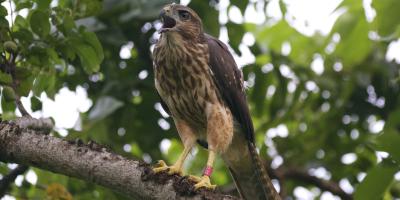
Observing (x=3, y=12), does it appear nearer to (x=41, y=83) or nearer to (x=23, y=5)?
(x=23, y=5)

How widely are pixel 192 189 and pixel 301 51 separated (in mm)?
3983

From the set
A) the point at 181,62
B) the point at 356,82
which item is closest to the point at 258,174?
the point at 181,62

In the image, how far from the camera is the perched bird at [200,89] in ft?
17.8

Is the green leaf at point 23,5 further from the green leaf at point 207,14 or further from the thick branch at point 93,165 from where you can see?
the green leaf at point 207,14

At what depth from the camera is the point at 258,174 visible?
18.8ft

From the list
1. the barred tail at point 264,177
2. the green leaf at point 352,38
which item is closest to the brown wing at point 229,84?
the barred tail at point 264,177

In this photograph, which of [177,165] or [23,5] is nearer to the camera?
[23,5]

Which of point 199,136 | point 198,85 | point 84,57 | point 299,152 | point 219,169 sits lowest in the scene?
point 219,169

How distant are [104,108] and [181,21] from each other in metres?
0.91

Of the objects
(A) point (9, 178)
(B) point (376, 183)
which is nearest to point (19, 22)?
(A) point (9, 178)

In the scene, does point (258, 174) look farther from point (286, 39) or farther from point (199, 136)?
point (286, 39)

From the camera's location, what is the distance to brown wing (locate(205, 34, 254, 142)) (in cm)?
555

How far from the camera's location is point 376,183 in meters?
3.45

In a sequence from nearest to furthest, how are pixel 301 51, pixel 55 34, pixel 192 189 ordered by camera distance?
pixel 192 189 < pixel 55 34 < pixel 301 51
